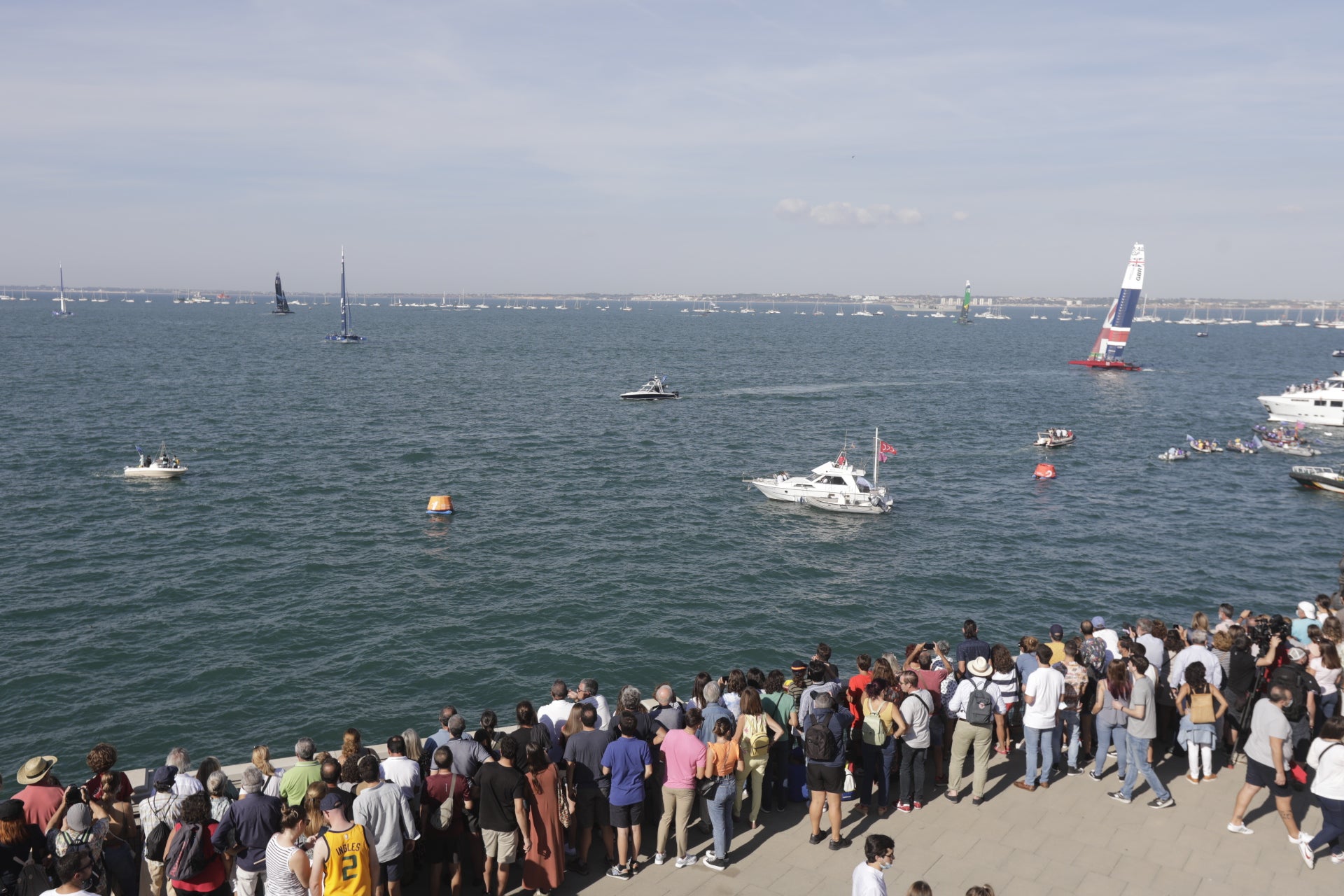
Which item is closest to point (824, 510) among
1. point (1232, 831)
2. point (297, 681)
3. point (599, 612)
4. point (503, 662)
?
point (599, 612)

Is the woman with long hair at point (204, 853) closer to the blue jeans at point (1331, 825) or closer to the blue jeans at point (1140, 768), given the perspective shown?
the blue jeans at point (1140, 768)

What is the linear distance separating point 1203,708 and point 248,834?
11.2 metres

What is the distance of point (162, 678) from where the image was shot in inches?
970

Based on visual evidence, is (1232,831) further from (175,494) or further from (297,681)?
(175,494)

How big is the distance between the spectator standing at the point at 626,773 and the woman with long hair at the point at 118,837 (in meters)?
4.59

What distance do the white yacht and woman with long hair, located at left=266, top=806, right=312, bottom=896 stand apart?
3513 inches

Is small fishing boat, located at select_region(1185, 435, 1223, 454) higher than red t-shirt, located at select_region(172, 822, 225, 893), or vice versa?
red t-shirt, located at select_region(172, 822, 225, 893)

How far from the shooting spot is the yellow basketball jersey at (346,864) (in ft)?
25.6

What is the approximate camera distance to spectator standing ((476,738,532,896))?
349 inches

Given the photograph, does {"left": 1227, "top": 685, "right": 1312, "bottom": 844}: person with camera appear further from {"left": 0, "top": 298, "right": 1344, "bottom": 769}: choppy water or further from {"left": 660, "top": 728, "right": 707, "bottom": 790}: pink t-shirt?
{"left": 0, "top": 298, "right": 1344, "bottom": 769}: choppy water

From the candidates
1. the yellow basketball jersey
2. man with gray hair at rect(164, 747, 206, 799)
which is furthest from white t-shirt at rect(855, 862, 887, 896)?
man with gray hair at rect(164, 747, 206, 799)

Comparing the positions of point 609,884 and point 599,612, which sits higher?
point 609,884

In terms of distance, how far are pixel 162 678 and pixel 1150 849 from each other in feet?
80.2

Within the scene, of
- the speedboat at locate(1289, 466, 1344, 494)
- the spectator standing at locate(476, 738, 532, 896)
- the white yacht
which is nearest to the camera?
the spectator standing at locate(476, 738, 532, 896)
